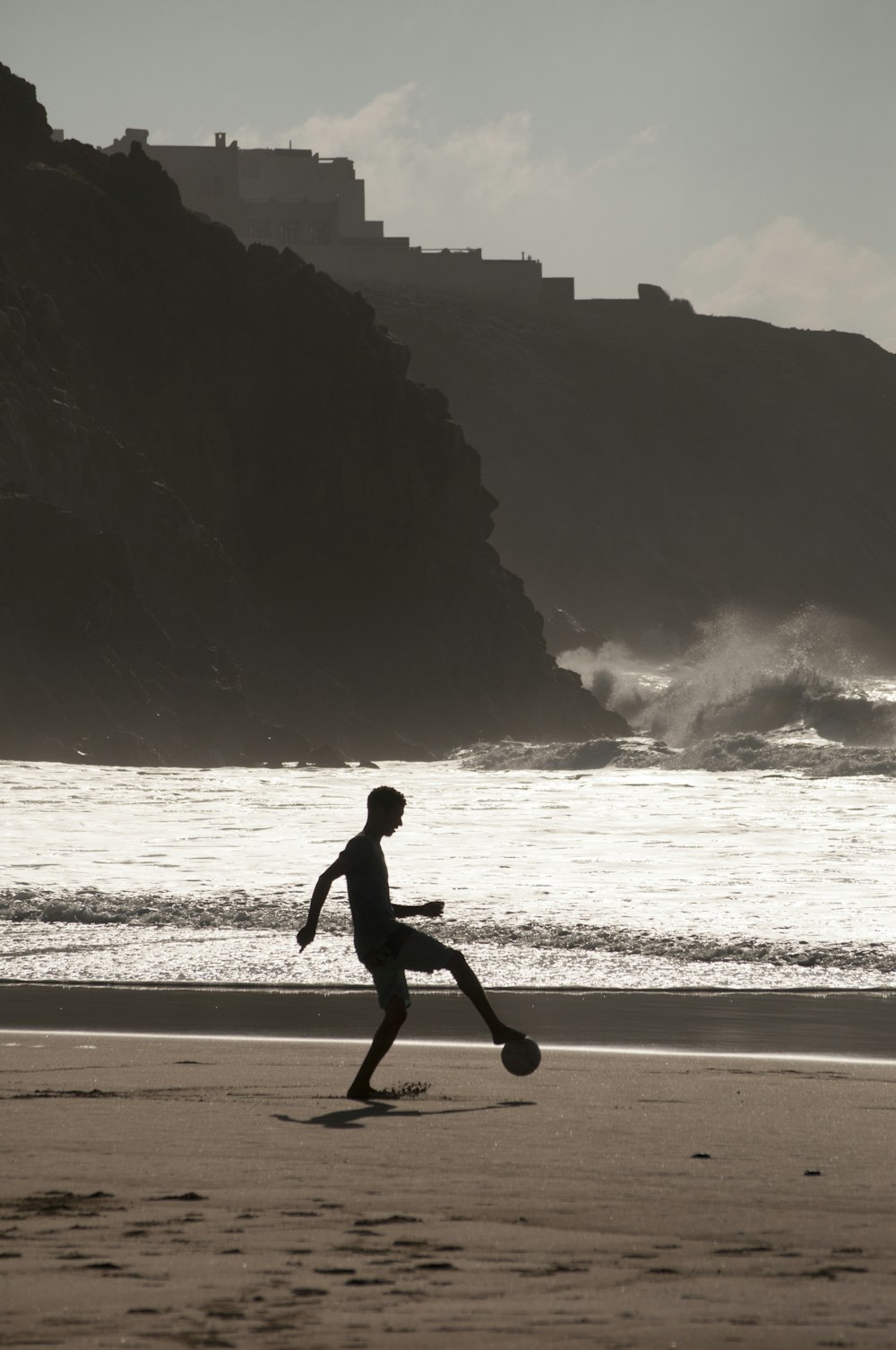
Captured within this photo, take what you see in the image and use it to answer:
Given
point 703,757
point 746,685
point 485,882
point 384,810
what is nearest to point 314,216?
point 746,685

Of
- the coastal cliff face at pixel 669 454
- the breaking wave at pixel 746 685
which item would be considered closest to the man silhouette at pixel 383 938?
the breaking wave at pixel 746 685

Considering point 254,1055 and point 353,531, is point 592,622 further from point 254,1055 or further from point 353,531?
point 254,1055

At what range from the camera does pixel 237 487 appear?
6612cm

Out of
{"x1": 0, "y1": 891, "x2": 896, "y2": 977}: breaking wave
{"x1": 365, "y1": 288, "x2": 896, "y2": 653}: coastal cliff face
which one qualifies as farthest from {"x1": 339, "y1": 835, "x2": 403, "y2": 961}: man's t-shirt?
{"x1": 365, "y1": 288, "x2": 896, "y2": 653}: coastal cliff face

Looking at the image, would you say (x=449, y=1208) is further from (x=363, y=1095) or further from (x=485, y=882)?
(x=485, y=882)

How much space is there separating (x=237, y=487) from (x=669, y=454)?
303 feet

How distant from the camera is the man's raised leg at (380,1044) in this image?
726 centimetres

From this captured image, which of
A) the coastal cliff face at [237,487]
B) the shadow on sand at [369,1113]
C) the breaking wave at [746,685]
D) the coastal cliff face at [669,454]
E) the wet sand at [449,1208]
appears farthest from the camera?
the coastal cliff face at [669,454]

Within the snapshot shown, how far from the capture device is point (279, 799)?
32875 mm

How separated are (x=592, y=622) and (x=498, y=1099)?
113 meters

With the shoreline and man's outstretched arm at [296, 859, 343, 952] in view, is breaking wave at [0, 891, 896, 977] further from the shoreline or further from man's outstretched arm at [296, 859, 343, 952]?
man's outstretched arm at [296, 859, 343, 952]

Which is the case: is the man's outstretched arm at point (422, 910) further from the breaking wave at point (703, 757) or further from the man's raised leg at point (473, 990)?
the breaking wave at point (703, 757)

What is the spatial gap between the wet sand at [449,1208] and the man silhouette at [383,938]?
0.99 ft

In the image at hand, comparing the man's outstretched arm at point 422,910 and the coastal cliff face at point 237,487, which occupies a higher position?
the coastal cliff face at point 237,487
